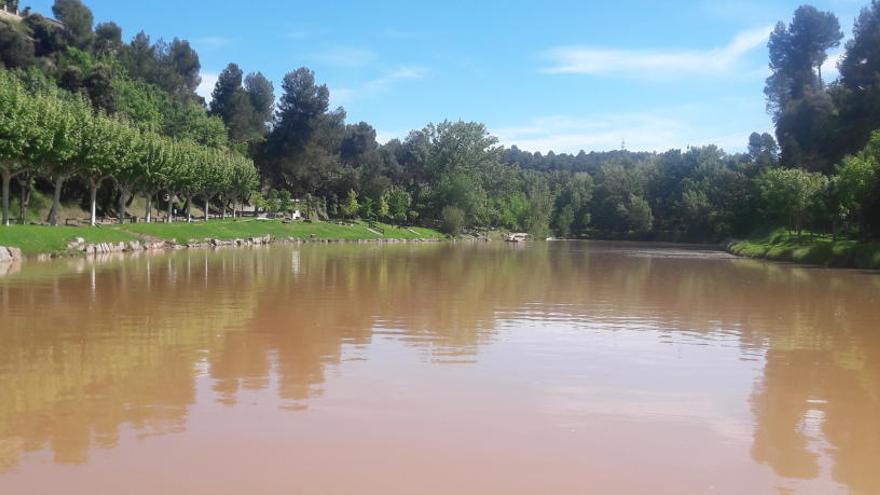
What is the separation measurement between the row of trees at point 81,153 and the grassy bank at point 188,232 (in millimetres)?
2958

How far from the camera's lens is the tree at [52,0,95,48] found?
109m

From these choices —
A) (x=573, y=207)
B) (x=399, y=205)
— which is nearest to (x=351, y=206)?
(x=399, y=205)

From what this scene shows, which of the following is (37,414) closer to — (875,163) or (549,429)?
(549,429)

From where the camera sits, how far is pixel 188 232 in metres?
56.4

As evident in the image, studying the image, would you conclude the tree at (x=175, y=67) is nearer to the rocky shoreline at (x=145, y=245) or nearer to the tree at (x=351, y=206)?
the tree at (x=351, y=206)

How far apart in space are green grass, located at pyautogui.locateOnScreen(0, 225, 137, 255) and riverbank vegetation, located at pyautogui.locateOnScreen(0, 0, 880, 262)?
395cm

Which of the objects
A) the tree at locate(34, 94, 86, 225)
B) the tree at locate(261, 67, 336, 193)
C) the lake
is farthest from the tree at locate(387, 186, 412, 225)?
the lake

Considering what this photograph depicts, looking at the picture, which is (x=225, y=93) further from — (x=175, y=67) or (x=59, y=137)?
(x=59, y=137)

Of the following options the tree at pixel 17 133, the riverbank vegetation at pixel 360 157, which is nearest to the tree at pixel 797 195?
the riverbank vegetation at pixel 360 157

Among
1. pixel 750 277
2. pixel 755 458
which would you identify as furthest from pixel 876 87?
pixel 755 458

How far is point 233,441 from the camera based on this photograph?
24.4 ft

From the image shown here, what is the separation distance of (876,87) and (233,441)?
64.4 m

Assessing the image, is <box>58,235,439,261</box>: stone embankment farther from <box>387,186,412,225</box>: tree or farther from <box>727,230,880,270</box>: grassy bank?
<box>727,230,880,270</box>: grassy bank

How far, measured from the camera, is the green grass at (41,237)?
35125 mm
